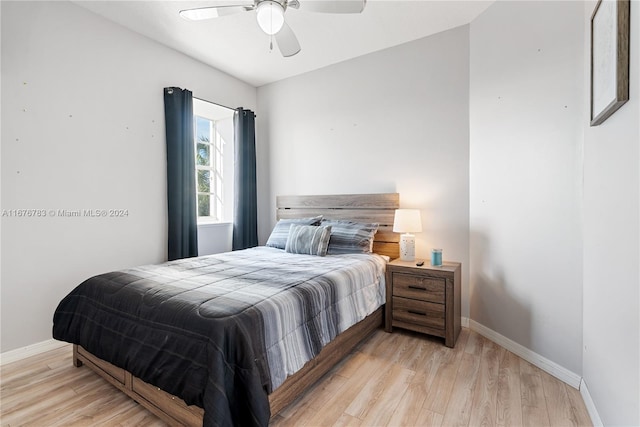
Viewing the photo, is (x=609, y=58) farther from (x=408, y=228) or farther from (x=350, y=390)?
(x=350, y=390)

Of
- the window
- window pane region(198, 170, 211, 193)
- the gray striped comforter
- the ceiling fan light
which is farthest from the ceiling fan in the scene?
window pane region(198, 170, 211, 193)

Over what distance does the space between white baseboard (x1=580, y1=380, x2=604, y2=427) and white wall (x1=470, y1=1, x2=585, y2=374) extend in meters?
0.13

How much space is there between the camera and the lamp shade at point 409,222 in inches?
110

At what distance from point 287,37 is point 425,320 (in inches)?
96.8

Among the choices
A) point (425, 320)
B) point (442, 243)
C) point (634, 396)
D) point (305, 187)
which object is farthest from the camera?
point (305, 187)

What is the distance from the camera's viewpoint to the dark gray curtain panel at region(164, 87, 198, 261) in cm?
319

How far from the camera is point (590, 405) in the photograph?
1647 mm

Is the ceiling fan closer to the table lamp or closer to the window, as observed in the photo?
the table lamp

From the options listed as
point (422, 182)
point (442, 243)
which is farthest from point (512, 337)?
A: point (422, 182)

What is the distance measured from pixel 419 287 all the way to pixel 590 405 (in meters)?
1.20

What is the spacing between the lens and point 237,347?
133 cm

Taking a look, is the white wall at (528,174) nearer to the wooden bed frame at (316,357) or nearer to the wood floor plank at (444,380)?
the wood floor plank at (444,380)

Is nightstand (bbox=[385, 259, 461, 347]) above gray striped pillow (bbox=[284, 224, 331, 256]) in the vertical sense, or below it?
below

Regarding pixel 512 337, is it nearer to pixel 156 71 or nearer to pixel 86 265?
pixel 86 265
